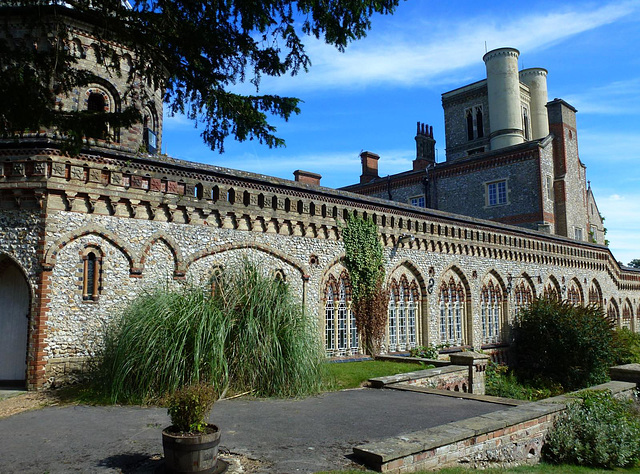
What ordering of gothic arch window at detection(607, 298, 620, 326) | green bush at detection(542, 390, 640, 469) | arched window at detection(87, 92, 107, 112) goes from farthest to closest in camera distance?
gothic arch window at detection(607, 298, 620, 326) → arched window at detection(87, 92, 107, 112) → green bush at detection(542, 390, 640, 469)

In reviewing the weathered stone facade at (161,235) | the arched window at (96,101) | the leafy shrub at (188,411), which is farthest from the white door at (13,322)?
the leafy shrub at (188,411)

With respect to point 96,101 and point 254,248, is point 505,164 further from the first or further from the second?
point 96,101

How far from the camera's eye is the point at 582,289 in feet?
102

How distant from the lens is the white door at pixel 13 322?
41.3 feet

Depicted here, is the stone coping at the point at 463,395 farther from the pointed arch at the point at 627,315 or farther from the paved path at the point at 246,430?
the pointed arch at the point at 627,315

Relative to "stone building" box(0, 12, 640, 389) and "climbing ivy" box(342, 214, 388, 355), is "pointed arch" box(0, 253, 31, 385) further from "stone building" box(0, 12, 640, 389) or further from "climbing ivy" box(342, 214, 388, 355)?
"climbing ivy" box(342, 214, 388, 355)

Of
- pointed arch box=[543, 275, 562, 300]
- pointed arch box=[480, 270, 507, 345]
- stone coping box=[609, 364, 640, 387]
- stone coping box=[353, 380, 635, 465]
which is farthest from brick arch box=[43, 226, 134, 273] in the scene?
pointed arch box=[543, 275, 562, 300]

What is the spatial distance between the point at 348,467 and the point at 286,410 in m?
3.31

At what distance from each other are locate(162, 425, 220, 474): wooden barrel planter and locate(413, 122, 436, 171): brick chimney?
32612mm

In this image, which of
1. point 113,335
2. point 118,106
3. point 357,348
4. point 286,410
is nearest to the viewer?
point 286,410

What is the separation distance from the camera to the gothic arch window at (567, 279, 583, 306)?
30328mm

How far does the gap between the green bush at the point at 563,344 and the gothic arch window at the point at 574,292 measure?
21.8 feet

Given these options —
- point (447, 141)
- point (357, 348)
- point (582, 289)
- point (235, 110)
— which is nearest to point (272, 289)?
point (235, 110)

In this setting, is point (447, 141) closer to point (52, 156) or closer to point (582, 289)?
point (582, 289)
